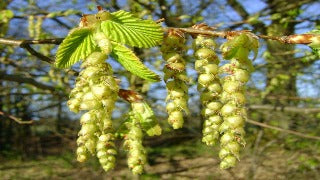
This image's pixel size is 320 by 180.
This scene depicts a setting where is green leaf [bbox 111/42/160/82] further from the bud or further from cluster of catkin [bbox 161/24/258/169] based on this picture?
the bud

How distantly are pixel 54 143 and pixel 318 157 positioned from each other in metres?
8.54

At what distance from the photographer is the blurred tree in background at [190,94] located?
3783 millimetres

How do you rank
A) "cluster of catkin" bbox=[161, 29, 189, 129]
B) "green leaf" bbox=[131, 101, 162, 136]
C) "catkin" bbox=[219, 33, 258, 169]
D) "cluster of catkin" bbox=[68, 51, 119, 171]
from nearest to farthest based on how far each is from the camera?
"cluster of catkin" bbox=[68, 51, 119, 171] → "catkin" bbox=[219, 33, 258, 169] → "cluster of catkin" bbox=[161, 29, 189, 129] → "green leaf" bbox=[131, 101, 162, 136]

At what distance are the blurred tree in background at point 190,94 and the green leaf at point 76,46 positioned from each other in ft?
0.95

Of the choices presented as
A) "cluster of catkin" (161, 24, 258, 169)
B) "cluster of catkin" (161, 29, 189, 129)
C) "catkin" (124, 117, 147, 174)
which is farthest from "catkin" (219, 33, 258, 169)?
"catkin" (124, 117, 147, 174)

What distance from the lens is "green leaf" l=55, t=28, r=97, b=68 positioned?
38.7 inches

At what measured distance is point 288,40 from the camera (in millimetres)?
993

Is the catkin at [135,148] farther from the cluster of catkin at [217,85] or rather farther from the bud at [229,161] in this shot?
the bud at [229,161]

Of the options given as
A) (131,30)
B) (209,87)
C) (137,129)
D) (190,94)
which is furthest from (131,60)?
(190,94)

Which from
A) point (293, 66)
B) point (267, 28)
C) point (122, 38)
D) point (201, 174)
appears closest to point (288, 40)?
point (122, 38)

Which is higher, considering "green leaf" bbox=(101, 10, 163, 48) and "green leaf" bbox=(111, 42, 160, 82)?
"green leaf" bbox=(101, 10, 163, 48)

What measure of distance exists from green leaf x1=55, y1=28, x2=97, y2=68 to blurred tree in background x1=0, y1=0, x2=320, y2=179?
0.95 ft

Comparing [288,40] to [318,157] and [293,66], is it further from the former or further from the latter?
[318,157]

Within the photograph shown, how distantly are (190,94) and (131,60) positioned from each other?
12.7ft
